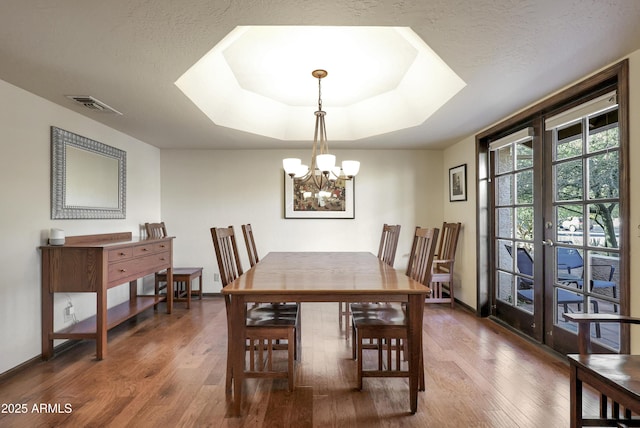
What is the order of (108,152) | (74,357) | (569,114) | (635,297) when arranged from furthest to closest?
(108,152), (74,357), (569,114), (635,297)

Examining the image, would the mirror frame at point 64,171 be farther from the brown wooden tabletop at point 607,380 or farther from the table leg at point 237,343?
the brown wooden tabletop at point 607,380

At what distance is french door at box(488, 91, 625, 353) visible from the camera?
91.0 inches

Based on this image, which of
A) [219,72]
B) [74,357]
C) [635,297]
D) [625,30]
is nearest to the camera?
[625,30]

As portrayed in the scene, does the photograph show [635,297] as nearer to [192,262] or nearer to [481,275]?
[481,275]

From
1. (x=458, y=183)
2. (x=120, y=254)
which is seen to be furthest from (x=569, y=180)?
(x=120, y=254)

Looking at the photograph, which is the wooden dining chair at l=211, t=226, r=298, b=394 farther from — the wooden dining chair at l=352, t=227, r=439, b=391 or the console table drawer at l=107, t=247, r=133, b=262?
the console table drawer at l=107, t=247, r=133, b=262

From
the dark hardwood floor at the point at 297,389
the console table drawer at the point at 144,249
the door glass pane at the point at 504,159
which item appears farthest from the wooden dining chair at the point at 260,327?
the door glass pane at the point at 504,159

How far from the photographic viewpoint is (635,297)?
80.2 inches

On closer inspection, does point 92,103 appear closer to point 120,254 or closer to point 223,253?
point 120,254

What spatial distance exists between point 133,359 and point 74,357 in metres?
0.51

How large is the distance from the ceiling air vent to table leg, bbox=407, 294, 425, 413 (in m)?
2.88

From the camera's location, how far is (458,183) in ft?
14.4

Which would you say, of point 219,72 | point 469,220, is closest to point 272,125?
point 219,72

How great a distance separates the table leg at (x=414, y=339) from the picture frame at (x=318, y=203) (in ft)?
9.57
